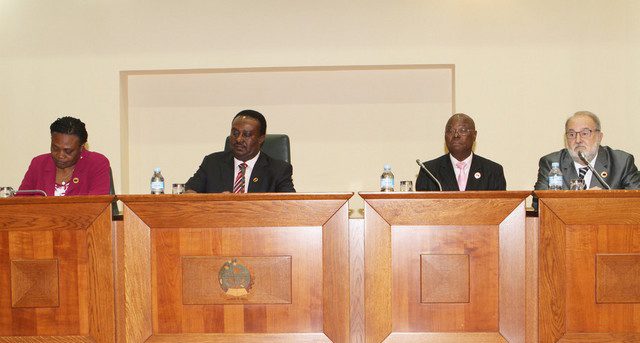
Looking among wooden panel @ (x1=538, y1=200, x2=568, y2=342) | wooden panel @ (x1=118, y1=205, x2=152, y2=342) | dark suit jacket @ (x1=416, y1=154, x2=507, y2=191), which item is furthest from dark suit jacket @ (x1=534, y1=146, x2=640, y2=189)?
wooden panel @ (x1=118, y1=205, x2=152, y2=342)

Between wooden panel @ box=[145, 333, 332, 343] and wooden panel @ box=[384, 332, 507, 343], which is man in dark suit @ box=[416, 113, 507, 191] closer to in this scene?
wooden panel @ box=[384, 332, 507, 343]

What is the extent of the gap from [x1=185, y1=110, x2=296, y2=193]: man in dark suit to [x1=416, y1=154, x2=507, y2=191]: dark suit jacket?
2.49 feet

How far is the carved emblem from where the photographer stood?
277cm

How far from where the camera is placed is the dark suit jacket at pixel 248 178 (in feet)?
12.2

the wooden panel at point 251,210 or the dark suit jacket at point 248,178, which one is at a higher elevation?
the dark suit jacket at point 248,178

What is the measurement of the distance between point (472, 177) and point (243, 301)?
1738mm

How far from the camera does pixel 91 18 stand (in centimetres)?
503

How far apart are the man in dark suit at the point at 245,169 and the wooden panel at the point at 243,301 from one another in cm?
92

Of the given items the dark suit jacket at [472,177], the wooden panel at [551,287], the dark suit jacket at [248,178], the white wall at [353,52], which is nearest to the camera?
the wooden panel at [551,287]

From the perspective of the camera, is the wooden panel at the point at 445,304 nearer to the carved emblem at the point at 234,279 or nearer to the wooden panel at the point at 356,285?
the wooden panel at the point at 356,285

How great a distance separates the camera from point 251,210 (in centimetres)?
279

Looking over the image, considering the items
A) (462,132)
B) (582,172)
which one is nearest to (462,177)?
(462,132)

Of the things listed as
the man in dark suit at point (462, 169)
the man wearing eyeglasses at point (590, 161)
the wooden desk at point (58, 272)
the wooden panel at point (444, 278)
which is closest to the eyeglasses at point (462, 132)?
the man in dark suit at point (462, 169)

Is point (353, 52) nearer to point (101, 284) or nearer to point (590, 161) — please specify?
point (590, 161)
